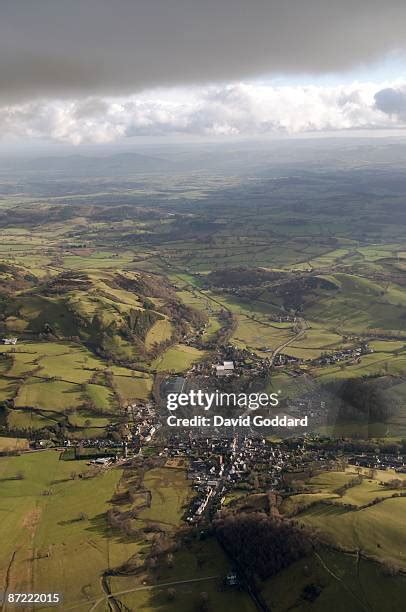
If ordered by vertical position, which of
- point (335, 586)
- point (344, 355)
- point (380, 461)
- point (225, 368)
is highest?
point (225, 368)

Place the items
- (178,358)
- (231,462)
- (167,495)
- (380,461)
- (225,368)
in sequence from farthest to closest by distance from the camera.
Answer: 1. (178,358)
2. (225,368)
3. (380,461)
4. (231,462)
5. (167,495)

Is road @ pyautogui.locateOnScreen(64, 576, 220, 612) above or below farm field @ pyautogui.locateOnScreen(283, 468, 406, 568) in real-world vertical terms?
below

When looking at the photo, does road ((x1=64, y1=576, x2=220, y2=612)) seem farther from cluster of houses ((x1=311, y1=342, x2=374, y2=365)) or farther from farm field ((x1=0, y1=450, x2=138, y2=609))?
Answer: cluster of houses ((x1=311, y1=342, x2=374, y2=365))

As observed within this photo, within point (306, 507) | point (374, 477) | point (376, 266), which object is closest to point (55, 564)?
Answer: point (306, 507)

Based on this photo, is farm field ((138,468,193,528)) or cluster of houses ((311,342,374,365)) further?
cluster of houses ((311,342,374,365))

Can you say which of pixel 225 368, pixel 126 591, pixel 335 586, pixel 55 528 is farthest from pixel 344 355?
pixel 126 591

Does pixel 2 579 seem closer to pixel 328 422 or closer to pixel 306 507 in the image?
pixel 306 507

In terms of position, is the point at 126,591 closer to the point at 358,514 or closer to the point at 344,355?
the point at 358,514

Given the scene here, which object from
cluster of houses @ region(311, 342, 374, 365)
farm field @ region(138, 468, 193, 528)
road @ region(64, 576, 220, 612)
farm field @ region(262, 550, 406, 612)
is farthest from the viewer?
cluster of houses @ region(311, 342, 374, 365)

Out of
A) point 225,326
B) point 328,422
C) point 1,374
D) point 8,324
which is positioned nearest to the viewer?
point 328,422

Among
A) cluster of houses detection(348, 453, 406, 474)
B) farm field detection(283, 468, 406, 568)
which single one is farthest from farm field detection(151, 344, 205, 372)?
farm field detection(283, 468, 406, 568)

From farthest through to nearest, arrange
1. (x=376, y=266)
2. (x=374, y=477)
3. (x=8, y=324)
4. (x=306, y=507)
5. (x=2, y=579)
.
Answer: (x=376, y=266), (x=8, y=324), (x=374, y=477), (x=306, y=507), (x=2, y=579)
